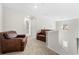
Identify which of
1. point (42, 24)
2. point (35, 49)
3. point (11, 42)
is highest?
point (42, 24)

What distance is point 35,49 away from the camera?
1640mm

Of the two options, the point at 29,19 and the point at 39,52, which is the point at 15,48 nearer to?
the point at 39,52

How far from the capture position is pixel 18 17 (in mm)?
1647

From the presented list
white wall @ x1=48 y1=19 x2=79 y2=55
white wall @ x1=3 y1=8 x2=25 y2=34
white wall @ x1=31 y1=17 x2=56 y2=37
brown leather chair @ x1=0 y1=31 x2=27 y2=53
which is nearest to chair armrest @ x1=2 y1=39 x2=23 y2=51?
brown leather chair @ x1=0 y1=31 x2=27 y2=53

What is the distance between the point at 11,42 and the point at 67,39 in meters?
0.82

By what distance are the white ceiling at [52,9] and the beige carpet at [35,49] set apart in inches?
16.3

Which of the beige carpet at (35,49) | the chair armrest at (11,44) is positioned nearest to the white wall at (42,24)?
the beige carpet at (35,49)

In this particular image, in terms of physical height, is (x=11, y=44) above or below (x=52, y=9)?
below

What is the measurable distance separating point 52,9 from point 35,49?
2.10ft

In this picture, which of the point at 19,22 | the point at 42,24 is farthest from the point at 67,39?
the point at 19,22

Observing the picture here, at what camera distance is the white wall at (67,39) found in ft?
5.41

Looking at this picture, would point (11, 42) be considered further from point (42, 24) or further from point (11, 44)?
point (42, 24)

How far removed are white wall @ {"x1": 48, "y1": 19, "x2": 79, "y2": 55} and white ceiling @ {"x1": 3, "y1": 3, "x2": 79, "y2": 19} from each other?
113 mm
